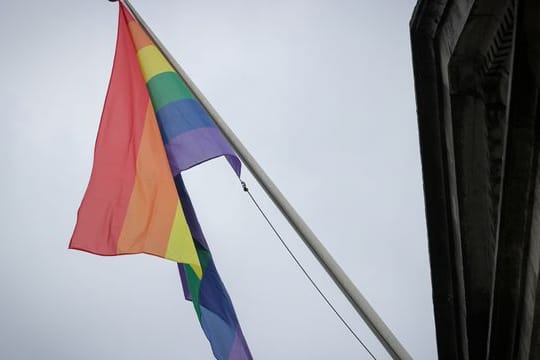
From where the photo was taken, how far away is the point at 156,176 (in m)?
9.69

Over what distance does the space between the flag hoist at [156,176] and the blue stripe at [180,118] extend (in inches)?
0.6

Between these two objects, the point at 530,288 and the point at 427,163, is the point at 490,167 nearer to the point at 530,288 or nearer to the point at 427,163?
the point at 427,163

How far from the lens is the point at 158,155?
9.88m

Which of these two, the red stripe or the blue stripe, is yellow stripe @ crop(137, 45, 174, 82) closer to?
the red stripe

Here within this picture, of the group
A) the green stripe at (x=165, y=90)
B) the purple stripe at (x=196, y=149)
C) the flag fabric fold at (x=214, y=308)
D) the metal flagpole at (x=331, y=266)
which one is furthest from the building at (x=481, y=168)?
the green stripe at (x=165, y=90)

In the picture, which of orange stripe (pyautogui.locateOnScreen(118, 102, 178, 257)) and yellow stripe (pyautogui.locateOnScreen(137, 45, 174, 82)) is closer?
orange stripe (pyautogui.locateOnScreen(118, 102, 178, 257))

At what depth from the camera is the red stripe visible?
31.9 feet

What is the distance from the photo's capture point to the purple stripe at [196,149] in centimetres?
980

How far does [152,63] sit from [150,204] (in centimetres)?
273

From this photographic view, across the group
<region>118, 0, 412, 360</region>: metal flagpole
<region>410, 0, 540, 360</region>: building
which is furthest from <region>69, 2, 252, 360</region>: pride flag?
<region>410, 0, 540, 360</region>: building

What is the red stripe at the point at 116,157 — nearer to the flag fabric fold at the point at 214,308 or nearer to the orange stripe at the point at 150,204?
the orange stripe at the point at 150,204

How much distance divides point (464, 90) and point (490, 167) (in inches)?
53.6

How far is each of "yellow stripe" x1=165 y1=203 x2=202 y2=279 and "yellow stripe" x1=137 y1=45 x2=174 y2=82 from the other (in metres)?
2.76

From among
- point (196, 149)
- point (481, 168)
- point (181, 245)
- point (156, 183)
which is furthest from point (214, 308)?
point (481, 168)
